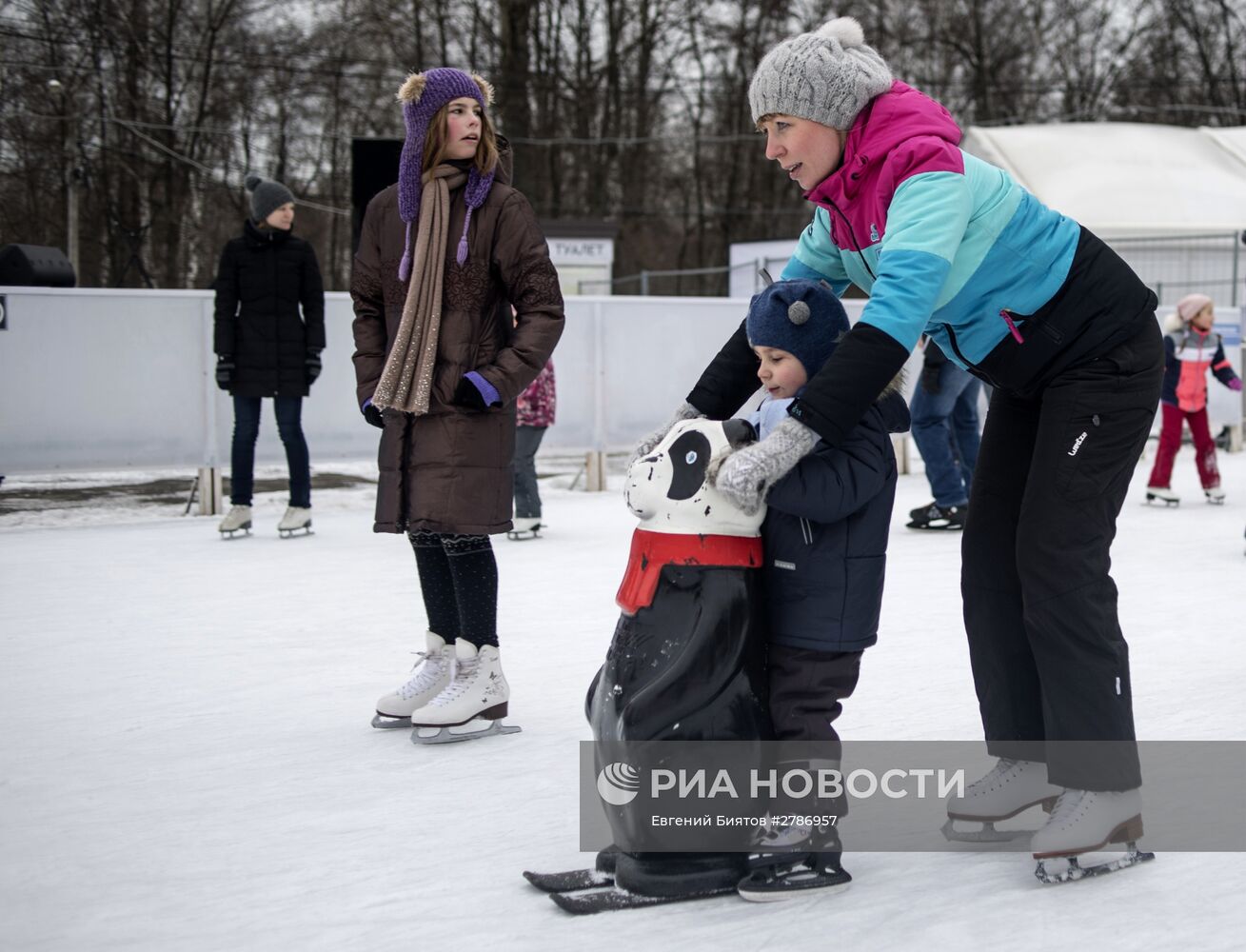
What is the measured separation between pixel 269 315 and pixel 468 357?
3696mm

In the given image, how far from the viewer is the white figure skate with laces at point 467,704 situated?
3.24m

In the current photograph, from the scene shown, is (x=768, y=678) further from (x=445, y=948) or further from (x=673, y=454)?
(x=445, y=948)

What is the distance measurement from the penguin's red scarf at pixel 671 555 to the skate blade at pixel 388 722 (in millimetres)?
1307

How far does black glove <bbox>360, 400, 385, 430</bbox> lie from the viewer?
328 centimetres

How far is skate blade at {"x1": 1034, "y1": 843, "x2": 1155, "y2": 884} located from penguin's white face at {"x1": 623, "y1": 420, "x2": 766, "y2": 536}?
2.32 feet

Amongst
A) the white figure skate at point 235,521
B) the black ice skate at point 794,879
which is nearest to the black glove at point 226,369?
the white figure skate at point 235,521

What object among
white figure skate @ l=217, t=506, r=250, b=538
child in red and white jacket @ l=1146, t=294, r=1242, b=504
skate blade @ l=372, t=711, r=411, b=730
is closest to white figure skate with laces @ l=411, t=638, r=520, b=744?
skate blade @ l=372, t=711, r=411, b=730

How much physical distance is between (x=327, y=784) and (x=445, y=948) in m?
0.96

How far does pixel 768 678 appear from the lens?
228cm

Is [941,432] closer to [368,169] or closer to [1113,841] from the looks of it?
[368,169]

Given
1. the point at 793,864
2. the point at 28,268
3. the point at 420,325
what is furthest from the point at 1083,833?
the point at 28,268

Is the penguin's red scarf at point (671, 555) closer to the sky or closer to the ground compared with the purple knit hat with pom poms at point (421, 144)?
closer to the ground

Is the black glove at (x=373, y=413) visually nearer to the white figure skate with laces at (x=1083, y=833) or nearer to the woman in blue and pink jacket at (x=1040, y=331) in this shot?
the woman in blue and pink jacket at (x=1040, y=331)

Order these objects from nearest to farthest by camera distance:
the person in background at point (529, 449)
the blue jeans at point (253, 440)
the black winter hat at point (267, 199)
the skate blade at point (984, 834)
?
the skate blade at point (984, 834)
the black winter hat at point (267, 199)
the blue jeans at point (253, 440)
the person in background at point (529, 449)
